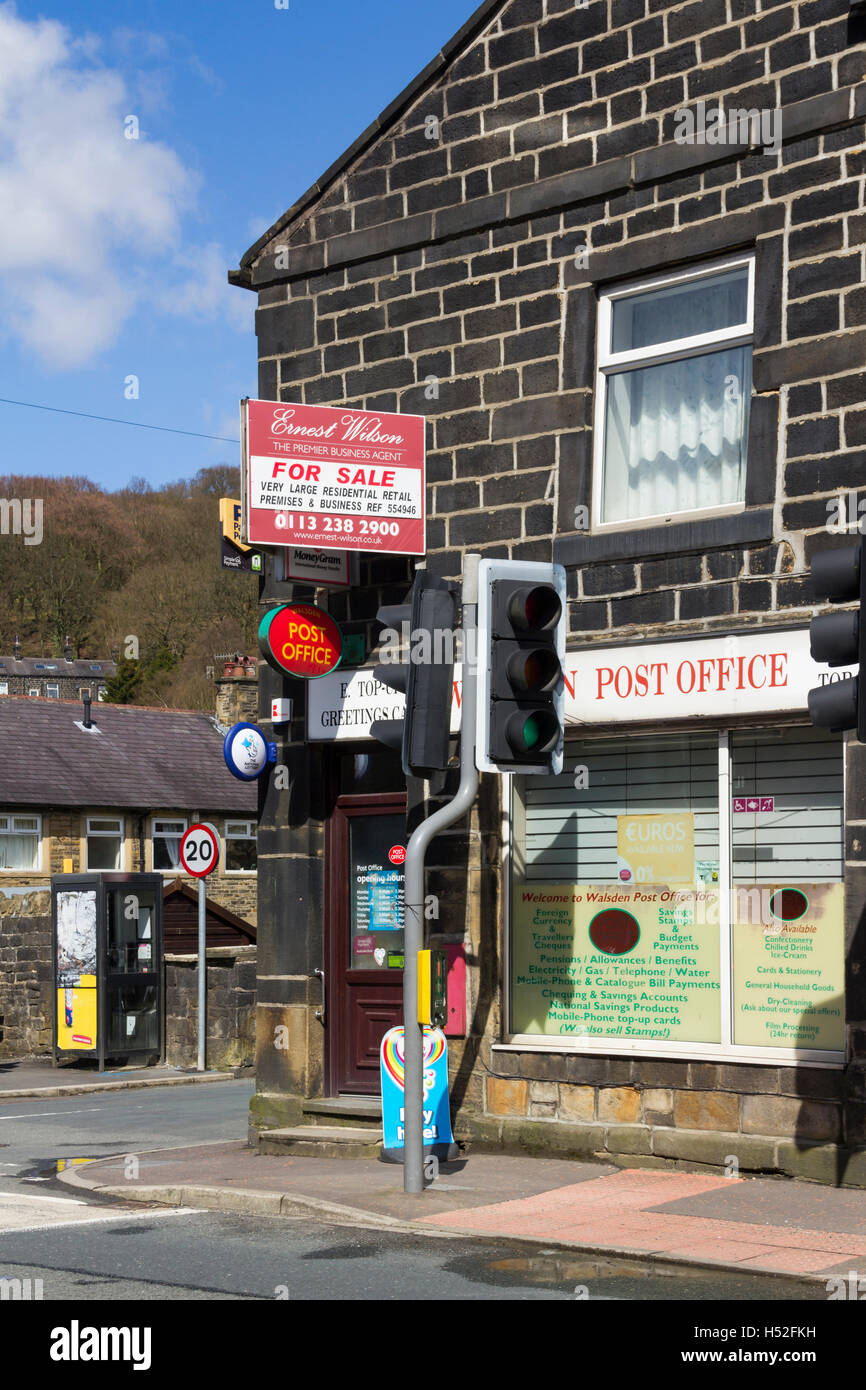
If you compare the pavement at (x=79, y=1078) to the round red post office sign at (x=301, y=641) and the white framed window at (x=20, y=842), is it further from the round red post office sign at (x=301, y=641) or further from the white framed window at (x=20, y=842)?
the white framed window at (x=20, y=842)

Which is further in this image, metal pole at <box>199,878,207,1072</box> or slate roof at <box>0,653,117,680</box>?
slate roof at <box>0,653,117,680</box>

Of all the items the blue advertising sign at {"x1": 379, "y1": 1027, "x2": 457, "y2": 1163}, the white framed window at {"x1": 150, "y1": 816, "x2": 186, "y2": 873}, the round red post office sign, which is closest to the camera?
the blue advertising sign at {"x1": 379, "y1": 1027, "x2": 457, "y2": 1163}

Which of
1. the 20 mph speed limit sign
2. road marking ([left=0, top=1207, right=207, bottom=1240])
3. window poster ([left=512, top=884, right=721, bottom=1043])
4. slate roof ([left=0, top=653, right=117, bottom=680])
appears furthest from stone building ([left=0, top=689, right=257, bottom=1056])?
slate roof ([left=0, top=653, right=117, bottom=680])

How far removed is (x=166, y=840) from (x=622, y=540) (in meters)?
30.3

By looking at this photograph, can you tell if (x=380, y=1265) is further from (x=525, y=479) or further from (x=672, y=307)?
(x=672, y=307)

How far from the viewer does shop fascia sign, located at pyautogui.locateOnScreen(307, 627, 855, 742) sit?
1070 centimetres

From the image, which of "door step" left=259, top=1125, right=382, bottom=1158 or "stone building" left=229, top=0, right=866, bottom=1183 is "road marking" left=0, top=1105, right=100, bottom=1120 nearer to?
"stone building" left=229, top=0, right=866, bottom=1183

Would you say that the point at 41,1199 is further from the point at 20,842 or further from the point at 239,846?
the point at 239,846

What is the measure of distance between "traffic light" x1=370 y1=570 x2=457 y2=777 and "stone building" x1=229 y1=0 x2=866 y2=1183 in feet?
4.78

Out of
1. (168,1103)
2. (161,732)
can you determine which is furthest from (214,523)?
(168,1103)

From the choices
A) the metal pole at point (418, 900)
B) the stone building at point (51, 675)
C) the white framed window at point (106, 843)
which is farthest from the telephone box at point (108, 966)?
the stone building at point (51, 675)

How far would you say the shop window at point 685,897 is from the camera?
1078cm
